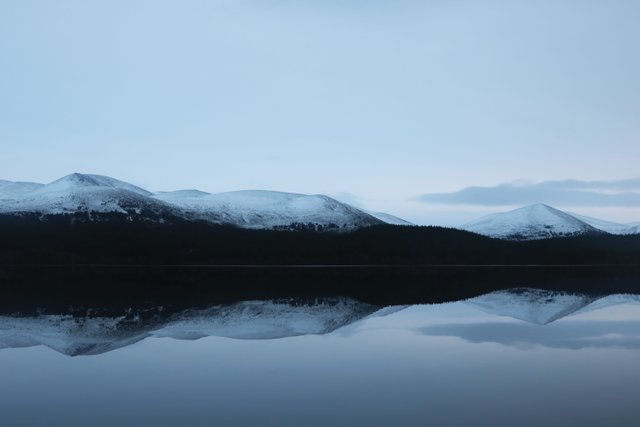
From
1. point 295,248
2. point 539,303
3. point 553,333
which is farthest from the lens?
point 295,248

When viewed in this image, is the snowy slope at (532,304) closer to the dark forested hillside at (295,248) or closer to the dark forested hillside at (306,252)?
the dark forested hillside at (306,252)

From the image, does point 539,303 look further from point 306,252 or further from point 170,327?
point 306,252

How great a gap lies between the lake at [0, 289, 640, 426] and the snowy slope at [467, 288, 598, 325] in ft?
6.38

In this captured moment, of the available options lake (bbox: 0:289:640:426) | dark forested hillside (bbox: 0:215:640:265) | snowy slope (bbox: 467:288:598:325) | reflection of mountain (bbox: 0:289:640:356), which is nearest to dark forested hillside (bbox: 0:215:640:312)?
dark forested hillside (bbox: 0:215:640:265)

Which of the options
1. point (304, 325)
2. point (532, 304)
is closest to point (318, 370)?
point (304, 325)

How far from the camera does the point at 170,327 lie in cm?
3281

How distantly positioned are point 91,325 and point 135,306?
1086cm

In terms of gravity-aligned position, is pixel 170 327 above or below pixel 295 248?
below

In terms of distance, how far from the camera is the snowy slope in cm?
4103

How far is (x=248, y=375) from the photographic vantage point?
21.0 metres

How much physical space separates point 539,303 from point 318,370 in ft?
109

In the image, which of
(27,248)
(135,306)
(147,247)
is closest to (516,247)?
(147,247)

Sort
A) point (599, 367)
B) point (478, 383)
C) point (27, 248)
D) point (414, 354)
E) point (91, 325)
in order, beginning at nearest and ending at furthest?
1. point (478, 383)
2. point (599, 367)
3. point (414, 354)
4. point (91, 325)
5. point (27, 248)

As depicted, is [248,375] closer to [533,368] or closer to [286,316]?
[533,368]
